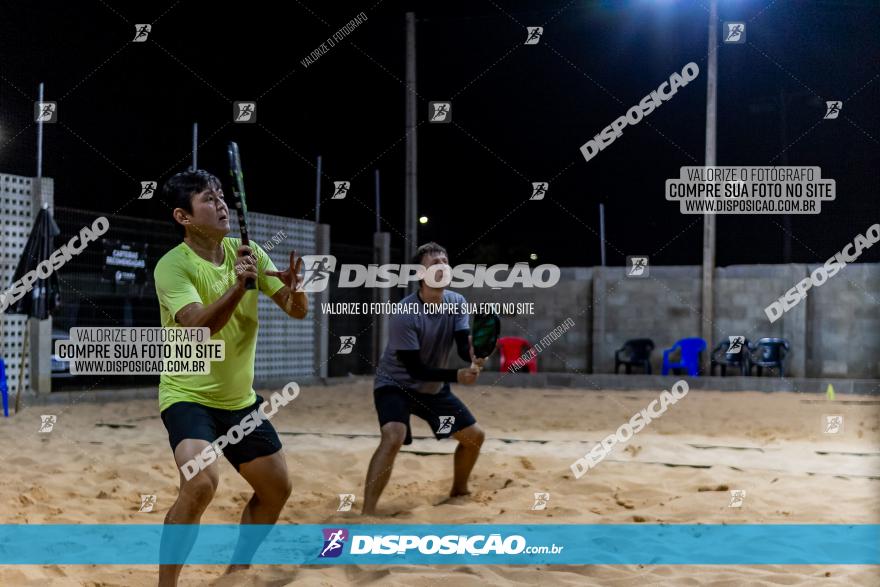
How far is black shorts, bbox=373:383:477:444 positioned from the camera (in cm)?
486

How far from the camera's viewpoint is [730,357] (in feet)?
42.5

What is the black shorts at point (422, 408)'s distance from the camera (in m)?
4.86

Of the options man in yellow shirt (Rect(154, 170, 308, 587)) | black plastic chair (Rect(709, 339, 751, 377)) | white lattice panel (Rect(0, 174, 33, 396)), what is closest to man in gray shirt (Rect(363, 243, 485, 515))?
man in yellow shirt (Rect(154, 170, 308, 587))

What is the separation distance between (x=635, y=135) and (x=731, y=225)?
14.0ft

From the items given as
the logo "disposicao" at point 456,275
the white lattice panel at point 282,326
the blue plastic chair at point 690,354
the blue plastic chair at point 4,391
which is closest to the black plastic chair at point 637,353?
the blue plastic chair at point 690,354

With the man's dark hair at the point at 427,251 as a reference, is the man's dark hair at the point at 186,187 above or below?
above

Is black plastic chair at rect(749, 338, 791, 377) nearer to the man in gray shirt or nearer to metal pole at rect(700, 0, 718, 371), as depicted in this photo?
metal pole at rect(700, 0, 718, 371)

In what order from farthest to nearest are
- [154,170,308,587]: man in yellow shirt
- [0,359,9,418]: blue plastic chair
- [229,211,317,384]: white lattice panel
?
[229,211,317,384]: white lattice panel < [0,359,9,418]: blue plastic chair < [154,170,308,587]: man in yellow shirt

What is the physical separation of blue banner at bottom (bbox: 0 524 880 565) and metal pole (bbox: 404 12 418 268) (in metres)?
9.43

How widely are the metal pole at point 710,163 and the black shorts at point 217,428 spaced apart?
11.3 metres

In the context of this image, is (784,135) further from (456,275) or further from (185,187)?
(185,187)

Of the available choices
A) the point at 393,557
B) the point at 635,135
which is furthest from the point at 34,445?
the point at 635,135

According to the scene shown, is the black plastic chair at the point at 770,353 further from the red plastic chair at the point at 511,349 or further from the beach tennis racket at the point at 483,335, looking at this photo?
the beach tennis racket at the point at 483,335

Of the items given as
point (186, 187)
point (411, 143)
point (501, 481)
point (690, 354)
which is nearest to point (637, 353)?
point (690, 354)
